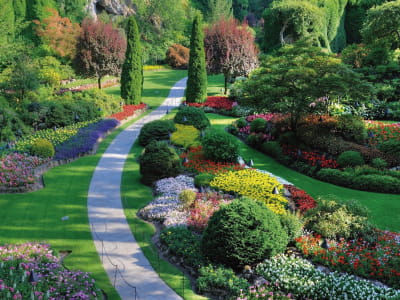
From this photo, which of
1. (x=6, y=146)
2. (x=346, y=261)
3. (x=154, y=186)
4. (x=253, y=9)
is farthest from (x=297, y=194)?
(x=253, y=9)

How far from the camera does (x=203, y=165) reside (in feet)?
52.0

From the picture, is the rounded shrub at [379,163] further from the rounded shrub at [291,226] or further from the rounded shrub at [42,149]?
the rounded shrub at [42,149]

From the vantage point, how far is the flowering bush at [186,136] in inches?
738

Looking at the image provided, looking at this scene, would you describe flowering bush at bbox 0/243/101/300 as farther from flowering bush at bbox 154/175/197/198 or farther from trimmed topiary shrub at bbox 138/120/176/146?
trimmed topiary shrub at bbox 138/120/176/146

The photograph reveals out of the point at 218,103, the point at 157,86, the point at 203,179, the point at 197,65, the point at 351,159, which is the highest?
the point at 197,65

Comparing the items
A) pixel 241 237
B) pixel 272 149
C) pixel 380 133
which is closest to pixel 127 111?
pixel 272 149

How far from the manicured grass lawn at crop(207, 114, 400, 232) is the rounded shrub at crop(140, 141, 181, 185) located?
13.4 feet

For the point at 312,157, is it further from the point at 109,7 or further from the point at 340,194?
the point at 109,7

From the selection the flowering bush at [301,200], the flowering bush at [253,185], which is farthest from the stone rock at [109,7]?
the flowering bush at [301,200]

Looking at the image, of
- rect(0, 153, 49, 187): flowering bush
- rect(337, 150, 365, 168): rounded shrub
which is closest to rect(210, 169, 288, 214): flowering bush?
rect(337, 150, 365, 168): rounded shrub

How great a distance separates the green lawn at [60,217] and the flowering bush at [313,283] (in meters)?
3.48

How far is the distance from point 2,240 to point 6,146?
25.7 feet

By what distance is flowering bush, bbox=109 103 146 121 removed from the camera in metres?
25.1

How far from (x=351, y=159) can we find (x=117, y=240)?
10145 millimetres
